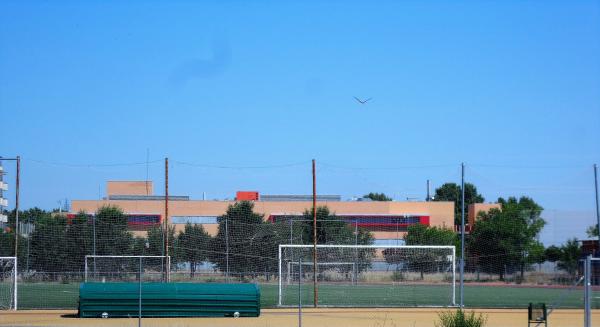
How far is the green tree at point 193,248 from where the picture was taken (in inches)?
1868

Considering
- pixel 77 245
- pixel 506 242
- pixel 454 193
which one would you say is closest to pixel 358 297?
pixel 506 242

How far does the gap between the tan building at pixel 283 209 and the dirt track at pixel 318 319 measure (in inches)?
1884

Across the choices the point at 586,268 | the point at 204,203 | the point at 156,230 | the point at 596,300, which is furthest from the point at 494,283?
the point at 204,203

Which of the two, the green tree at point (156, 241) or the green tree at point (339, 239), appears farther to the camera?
the green tree at point (156, 241)

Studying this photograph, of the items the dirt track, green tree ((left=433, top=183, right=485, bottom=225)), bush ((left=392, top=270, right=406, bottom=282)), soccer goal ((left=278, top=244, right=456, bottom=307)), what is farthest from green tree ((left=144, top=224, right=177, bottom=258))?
green tree ((left=433, top=183, right=485, bottom=225))

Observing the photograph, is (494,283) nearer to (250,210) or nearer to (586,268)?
(250,210)

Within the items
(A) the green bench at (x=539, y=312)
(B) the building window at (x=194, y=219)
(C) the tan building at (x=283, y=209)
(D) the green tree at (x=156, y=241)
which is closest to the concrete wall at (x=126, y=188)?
(C) the tan building at (x=283, y=209)

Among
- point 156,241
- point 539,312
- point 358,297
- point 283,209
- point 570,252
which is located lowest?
point 358,297

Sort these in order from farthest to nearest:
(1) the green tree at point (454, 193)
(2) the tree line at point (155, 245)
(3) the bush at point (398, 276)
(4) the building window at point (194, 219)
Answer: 1. (1) the green tree at point (454, 193)
2. (4) the building window at point (194, 219)
3. (2) the tree line at point (155, 245)
4. (3) the bush at point (398, 276)

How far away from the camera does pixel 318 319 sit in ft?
92.3

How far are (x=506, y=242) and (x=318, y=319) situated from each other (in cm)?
2250

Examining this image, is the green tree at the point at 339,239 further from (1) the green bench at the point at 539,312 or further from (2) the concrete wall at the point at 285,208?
(1) the green bench at the point at 539,312

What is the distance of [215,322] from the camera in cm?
2600

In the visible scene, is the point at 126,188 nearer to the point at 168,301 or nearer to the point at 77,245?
the point at 77,245
